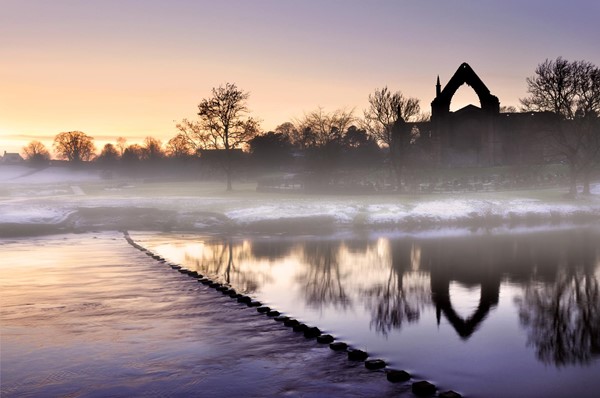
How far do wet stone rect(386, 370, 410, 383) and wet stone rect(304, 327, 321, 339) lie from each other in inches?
129

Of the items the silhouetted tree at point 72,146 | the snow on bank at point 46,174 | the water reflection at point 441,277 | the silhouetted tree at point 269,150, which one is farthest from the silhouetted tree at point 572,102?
the silhouetted tree at point 72,146

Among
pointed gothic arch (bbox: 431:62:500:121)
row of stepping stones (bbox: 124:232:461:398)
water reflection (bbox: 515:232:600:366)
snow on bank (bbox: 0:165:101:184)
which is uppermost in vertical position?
pointed gothic arch (bbox: 431:62:500:121)

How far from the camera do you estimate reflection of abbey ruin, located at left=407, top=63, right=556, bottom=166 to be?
89062 millimetres

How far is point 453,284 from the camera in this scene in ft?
71.2

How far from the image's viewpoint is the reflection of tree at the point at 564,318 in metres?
13.0

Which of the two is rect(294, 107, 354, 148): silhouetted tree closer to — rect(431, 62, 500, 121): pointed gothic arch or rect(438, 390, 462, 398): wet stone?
rect(431, 62, 500, 121): pointed gothic arch

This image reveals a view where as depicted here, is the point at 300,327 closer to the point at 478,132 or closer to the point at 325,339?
the point at 325,339

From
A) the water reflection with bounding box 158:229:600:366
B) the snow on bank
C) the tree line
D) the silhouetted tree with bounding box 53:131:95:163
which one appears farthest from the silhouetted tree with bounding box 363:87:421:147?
the silhouetted tree with bounding box 53:131:95:163

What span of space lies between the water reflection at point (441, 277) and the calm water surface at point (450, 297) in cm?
5

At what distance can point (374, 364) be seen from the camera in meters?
11.5

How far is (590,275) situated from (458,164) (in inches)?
2712

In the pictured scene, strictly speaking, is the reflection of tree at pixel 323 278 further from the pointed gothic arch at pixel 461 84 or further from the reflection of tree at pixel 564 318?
the pointed gothic arch at pixel 461 84

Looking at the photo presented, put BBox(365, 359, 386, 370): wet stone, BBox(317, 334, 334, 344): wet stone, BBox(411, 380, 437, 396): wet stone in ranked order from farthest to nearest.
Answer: BBox(317, 334, 334, 344): wet stone
BBox(365, 359, 386, 370): wet stone
BBox(411, 380, 437, 396): wet stone

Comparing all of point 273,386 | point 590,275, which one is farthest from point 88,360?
point 590,275
